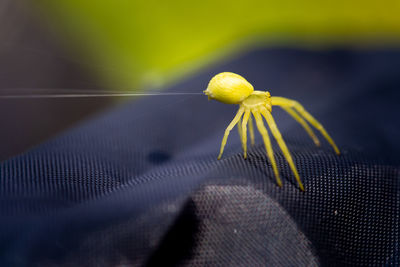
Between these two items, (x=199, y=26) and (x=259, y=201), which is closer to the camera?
(x=259, y=201)

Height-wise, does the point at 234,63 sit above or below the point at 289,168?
above

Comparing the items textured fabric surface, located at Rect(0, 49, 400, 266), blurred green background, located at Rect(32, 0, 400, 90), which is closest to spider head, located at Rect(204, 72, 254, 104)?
textured fabric surface, located at Rect(0, 49, 400, 266)

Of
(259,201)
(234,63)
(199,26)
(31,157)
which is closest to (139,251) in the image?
(259,201)

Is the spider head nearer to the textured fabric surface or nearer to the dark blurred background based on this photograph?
the textured fabric surface

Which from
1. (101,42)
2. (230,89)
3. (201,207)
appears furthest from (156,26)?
(201,207)

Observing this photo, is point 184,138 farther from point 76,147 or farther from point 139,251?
point 139,251

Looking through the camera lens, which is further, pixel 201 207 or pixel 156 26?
pixel 156 26

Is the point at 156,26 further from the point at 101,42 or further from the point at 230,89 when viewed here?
the point at 230,89
